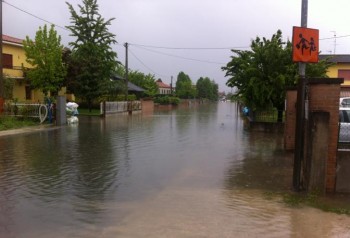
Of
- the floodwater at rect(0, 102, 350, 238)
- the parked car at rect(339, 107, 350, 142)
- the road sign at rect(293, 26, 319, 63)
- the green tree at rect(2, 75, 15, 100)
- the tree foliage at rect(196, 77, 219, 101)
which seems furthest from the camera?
the tree foliage at rect(196, 77, 219, 101)

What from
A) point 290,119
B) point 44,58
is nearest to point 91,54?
point 44,58

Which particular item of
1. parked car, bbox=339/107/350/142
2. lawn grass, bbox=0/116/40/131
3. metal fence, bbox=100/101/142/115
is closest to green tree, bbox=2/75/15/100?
lawn grass, bbox=0/116/40/131

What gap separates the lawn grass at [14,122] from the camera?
20150 millimetres

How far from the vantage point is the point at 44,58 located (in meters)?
32.0

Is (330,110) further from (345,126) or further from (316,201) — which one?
(345,126)

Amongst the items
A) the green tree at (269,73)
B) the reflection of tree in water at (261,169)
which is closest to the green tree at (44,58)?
the green tree at (269,73)

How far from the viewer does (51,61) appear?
3186 centimetres

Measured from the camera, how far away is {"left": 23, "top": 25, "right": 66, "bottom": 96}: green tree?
105 ft

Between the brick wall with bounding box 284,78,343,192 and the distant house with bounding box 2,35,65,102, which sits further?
the distant house with bounding box 2,35,65,102

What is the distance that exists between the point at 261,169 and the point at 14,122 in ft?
52.3

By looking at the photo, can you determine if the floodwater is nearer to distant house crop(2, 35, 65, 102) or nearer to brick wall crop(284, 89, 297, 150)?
brick wall crop(284, 89, 297, 150)

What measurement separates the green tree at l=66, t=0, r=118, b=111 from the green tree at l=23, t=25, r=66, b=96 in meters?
1.95

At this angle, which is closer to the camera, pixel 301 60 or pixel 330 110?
pixel 330 110

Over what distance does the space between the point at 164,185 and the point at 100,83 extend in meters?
27.2
